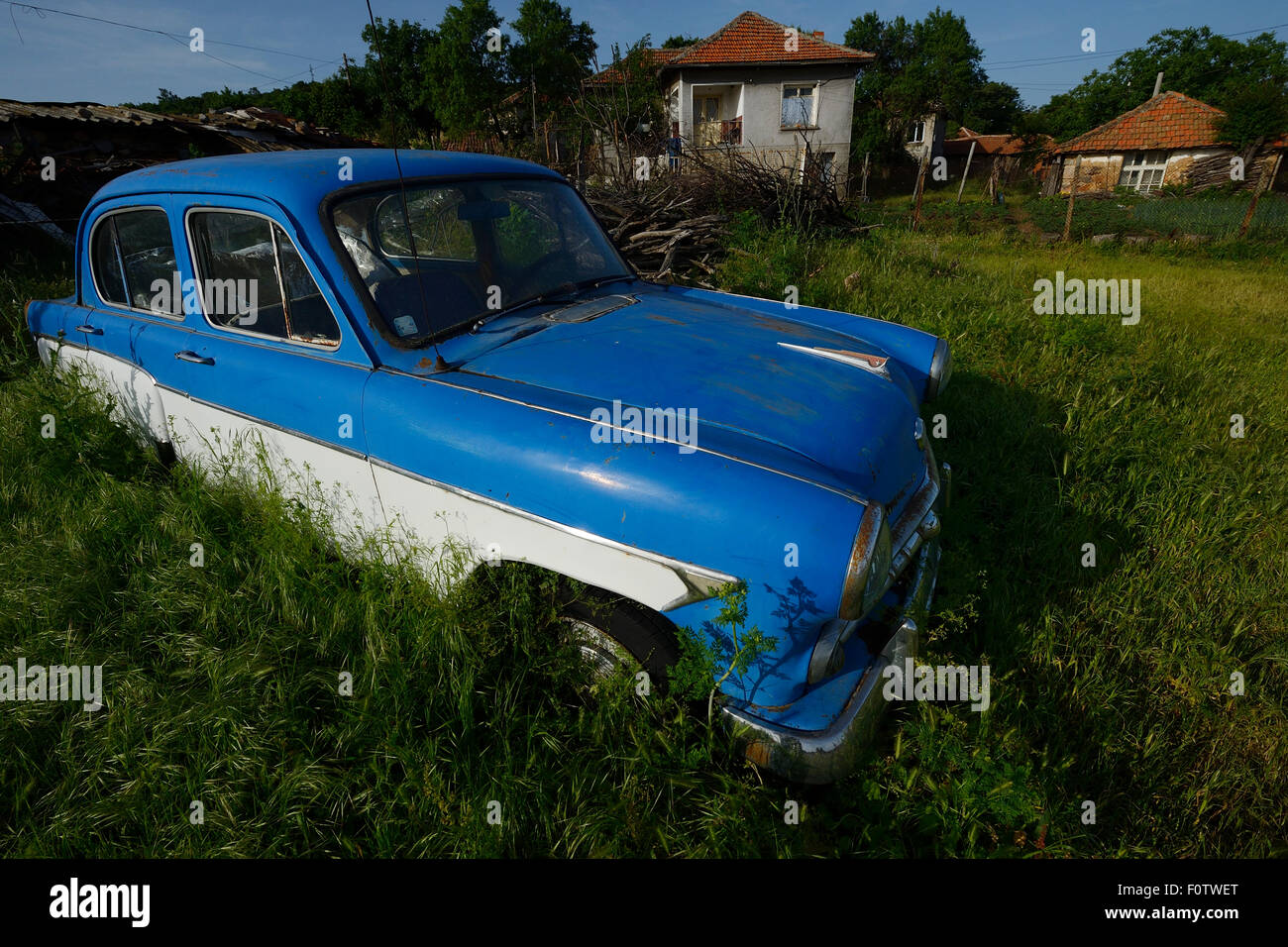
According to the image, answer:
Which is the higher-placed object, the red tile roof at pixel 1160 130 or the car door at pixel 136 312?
the red tile roof at pixel 1160 130

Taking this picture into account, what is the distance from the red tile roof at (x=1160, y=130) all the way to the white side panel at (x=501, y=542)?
94.7 ft

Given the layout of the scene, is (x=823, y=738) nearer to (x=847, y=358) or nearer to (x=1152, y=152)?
(x=847, y=358)

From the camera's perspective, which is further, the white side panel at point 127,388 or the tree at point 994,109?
the tree at point 994,109

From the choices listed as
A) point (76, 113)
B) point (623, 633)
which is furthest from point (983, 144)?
point (623, 633)

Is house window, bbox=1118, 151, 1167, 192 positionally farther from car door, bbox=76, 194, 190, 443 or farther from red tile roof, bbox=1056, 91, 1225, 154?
car door, bbox=76, 194, 190, 443

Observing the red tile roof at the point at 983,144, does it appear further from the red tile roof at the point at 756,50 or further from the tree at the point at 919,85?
the red tile roof at the point at 756,50

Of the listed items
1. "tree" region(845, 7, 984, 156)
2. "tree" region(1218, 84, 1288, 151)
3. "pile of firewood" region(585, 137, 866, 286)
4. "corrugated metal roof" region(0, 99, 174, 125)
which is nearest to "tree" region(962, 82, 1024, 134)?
"tree" region(845, 7, 984, 156)

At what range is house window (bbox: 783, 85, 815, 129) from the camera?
21.1 m

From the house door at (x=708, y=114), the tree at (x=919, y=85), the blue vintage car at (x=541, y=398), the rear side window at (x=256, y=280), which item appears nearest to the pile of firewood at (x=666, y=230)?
the blue vintage car at (x=541, y=398)

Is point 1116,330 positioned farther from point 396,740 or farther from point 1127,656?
point 396,740

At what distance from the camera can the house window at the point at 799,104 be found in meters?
21.1

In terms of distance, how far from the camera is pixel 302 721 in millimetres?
2031

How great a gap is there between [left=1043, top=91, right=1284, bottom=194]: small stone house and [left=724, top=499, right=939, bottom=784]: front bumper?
26566 millimetres
